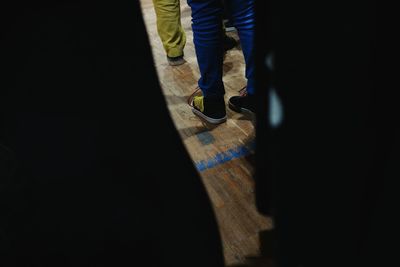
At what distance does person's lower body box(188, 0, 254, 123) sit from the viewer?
56.3 inches

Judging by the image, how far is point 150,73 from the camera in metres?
0.60

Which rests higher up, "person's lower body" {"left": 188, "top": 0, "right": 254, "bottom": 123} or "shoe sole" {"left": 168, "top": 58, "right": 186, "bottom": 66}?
"person's lower body" {"left": 188, "top": 0, "right": 254, "bottom": 123}

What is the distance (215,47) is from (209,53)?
4 cm

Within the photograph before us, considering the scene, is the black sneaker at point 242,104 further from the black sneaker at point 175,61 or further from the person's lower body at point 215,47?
the black sneaker at point 175,61

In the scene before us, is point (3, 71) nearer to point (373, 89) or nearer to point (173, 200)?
point (173, 200)

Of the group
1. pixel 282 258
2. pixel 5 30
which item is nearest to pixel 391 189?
pixel 282 258

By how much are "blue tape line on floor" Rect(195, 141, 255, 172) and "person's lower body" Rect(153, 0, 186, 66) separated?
1251 mm

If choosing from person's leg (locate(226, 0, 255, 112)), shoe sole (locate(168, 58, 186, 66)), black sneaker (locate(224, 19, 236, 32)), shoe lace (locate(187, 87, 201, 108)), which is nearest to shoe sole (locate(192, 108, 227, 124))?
shoe lace (locate(187, 87, 201, 108))

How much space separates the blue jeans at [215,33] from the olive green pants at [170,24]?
0.91 meters

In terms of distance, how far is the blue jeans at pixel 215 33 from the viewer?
4.65 feet

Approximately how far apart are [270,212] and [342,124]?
23 centimetres

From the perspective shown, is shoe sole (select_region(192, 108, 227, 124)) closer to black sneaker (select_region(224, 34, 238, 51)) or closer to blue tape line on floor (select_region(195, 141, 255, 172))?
blue tape line on floor (select_region(195, 141, 255, 172))

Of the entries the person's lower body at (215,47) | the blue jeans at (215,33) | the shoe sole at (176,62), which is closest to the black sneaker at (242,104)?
the person's lower body at (215,47)

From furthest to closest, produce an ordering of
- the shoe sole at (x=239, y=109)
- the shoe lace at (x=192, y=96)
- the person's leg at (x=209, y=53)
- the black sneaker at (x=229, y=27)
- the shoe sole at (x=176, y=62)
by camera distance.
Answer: the black sneaker at (x=229, y=27)
the shoe sole at (x=176, y=62)
the shoe lace at (x=192, y=96)
the shoe sole at (x=239, y=109)
the person's leg at (x=209, y=53)
